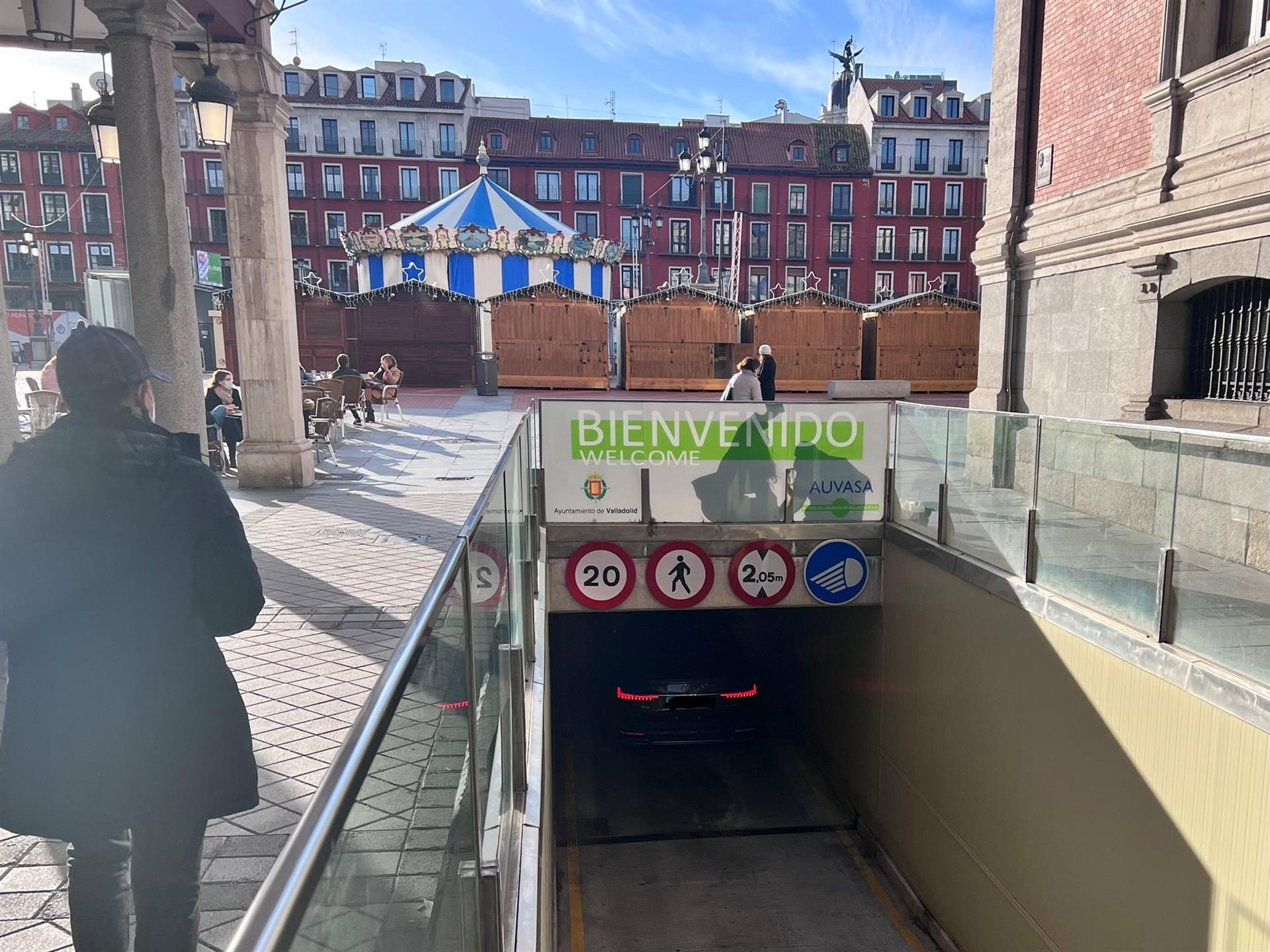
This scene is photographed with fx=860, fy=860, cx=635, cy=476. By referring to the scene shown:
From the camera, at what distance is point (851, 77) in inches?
2464

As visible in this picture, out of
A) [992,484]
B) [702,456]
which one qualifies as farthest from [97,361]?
[992,484]

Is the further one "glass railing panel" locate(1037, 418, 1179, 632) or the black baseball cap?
"glass railing panel" locate(1037, 418, 1179, 632)

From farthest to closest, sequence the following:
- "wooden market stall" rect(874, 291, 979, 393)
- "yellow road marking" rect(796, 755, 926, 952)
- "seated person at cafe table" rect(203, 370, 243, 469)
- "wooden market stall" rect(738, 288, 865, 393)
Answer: "wooden market stall" rect(874, 291, 979, 393)
"wooden market stall" rect(738, 288, 865, 393)
"seated person at cafe table" rect(203, 370, 243, 469)
"yellow road marking" rect(796, 755, 926, 952)

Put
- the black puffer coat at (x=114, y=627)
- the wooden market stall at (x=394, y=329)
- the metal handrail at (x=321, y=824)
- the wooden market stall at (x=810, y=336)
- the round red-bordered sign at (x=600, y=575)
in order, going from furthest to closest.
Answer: the wooden market stall at (x=810, y=336) → the wooden market stall at (x=394, y=329) → the round red-bordered sign at (x=600, y=575) → the black puffer coat at (x=114, y=627) → the metal handrail at (x=321, y=824)

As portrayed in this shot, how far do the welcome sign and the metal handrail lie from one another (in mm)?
7687

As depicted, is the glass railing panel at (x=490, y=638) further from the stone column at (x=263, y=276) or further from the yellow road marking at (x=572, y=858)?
the stone column at (x=263, y=276)

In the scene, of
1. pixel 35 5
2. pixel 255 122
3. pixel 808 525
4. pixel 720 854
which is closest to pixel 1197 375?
pixel 808 525

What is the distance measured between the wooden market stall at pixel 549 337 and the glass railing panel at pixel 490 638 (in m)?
24.7

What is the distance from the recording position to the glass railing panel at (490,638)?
Answer: 7.40 ft

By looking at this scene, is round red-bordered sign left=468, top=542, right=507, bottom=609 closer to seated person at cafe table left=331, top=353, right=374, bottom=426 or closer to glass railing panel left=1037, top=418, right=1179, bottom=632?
glass railing panel left=1037, top=418, right=1179, bottom=632

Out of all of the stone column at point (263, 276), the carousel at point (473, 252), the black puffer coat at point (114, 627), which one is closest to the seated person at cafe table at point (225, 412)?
the stone column at point (263, 276)

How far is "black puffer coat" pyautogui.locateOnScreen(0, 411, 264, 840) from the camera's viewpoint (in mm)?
2006

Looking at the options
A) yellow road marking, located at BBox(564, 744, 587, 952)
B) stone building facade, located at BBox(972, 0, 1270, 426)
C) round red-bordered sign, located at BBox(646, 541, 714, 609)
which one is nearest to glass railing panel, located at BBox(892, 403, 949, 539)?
round red-bordered sign, located at BBox(646, 541, 714, 609)

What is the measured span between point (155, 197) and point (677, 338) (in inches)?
926
